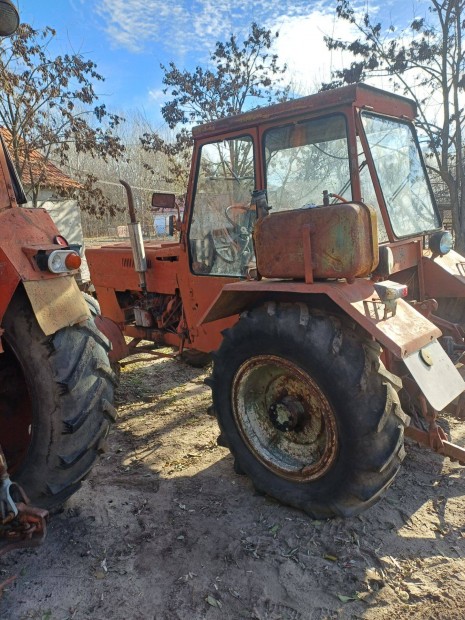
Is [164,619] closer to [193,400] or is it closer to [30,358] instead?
[30,358]

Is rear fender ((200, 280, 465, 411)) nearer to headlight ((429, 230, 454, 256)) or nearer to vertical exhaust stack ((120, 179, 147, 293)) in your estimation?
headlight ((429, 230, 454, 256))

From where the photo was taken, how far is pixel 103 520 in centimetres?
274

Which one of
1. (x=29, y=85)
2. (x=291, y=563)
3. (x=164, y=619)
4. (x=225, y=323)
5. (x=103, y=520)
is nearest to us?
(x=164, y=619)

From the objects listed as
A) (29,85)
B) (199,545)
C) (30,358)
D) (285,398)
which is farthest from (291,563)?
(29,85)

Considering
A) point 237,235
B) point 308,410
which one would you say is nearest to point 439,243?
point 237,235

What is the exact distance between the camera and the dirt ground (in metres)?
2.12

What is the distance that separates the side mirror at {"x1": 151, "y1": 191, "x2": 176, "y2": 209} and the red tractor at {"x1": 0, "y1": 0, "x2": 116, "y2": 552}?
5.07 ft

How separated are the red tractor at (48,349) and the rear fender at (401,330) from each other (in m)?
1.11

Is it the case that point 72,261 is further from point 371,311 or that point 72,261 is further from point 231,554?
point 231,554

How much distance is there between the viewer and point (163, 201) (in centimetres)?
393

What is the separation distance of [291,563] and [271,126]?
282 centimetres

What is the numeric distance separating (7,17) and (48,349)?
1.58 metres

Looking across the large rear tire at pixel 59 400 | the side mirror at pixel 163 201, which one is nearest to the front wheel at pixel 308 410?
the large rear tire at pixel 59 400

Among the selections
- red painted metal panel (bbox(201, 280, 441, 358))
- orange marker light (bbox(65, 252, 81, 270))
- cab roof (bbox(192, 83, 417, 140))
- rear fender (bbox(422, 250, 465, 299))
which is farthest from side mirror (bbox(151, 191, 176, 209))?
rear fender (bbox(422, 250, 465, 299))
